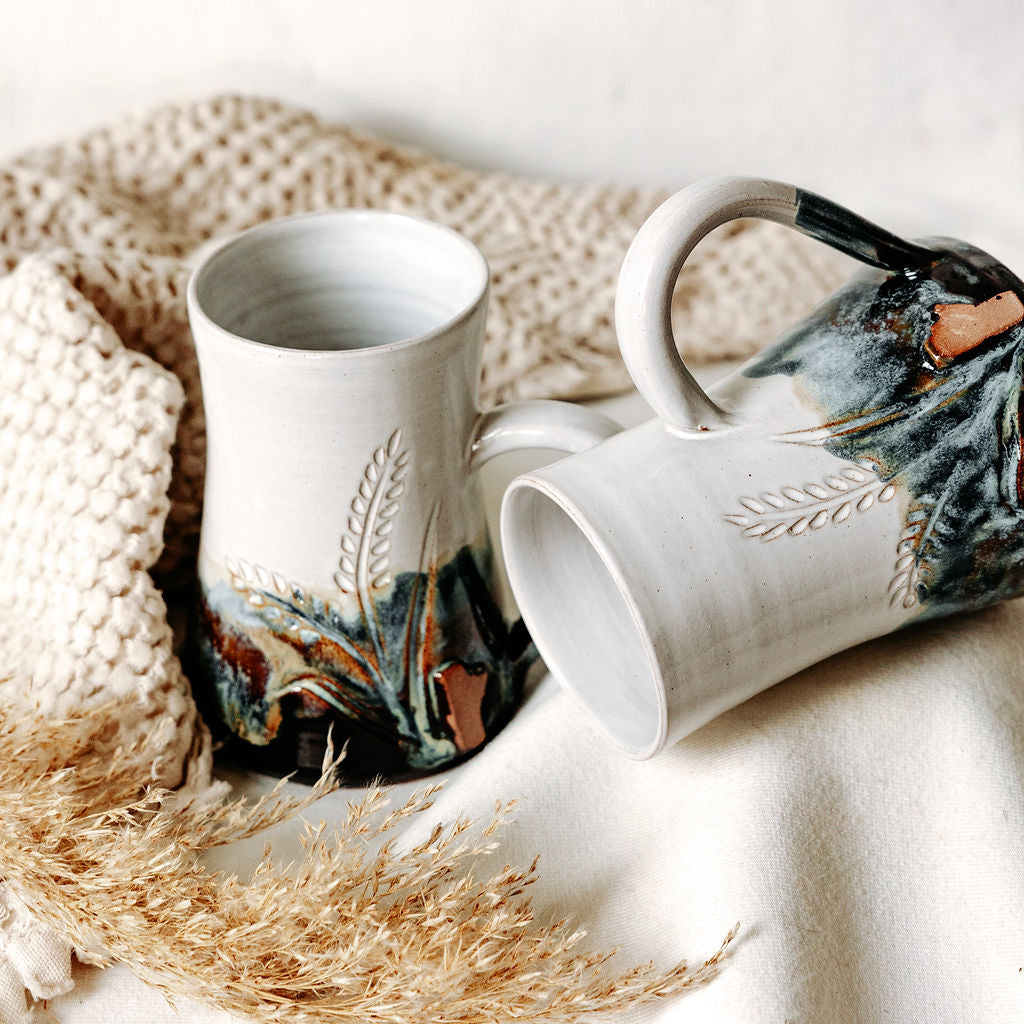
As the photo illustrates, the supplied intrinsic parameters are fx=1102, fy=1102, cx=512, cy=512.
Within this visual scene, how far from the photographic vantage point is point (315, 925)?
1.34 feet

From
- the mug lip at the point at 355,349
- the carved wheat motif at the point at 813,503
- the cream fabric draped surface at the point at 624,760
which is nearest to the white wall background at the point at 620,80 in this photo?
the cream fabric draped surface at the point at 624,760

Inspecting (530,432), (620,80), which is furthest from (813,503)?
(620,80)

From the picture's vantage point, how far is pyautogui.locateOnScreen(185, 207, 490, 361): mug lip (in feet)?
1.44

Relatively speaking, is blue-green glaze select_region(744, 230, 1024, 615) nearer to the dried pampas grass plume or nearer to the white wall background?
the dried pampas grass plume

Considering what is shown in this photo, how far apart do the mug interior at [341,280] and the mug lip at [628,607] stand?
12 centimetres

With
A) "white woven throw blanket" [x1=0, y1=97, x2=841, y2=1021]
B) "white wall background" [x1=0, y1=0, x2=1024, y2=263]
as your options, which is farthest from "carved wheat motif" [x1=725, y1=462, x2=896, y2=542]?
"white wall background" [x1=0, y1=0, x2=1024, y2=263]

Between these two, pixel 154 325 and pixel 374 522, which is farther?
pixel 154 325

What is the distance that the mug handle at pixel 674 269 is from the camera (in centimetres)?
41

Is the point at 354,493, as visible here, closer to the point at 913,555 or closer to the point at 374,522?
the point at 374,522

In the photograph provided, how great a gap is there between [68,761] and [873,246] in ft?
1.33

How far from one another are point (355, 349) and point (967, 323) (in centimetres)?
27

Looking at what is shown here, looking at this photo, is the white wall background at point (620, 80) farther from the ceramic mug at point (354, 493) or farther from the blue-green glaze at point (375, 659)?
the blue-green glaze at point (375, 659)

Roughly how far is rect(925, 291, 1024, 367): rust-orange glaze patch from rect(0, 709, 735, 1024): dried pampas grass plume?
0.78 ft

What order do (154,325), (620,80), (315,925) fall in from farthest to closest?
(620,80) → (154,325) → (315,925)
